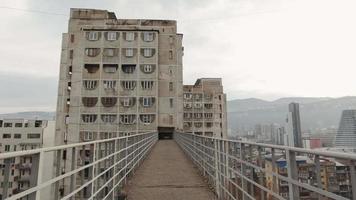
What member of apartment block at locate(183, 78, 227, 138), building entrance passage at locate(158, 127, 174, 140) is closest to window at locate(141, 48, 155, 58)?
building entrance passage at locate(158, 127, 174, 140)

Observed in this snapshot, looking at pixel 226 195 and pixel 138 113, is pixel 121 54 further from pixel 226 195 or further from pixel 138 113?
pixel 226 195

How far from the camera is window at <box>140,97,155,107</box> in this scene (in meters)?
45.4

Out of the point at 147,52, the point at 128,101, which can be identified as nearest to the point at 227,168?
the point at 128,101

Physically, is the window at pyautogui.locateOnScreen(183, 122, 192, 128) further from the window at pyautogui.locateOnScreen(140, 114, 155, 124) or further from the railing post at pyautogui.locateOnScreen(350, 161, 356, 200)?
the railing post at pyautogui.locateOnScreen(350, 161, 356, 200)

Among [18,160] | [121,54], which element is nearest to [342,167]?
[18,160]

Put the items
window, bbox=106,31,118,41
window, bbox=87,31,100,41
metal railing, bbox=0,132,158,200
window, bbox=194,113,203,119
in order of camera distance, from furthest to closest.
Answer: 1. window, bbox=194,113,203,119
2. window, bbox=106,31,118,41
3. window, bbox=87,31,100,41
4. metal railing, bbox=0,132,158,200

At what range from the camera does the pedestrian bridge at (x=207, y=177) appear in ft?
7.21

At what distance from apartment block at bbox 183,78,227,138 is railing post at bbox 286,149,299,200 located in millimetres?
83826

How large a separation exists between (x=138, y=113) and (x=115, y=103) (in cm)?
414

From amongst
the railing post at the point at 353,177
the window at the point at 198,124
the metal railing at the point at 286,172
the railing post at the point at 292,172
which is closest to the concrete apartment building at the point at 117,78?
the metal railing at the point at 286,172

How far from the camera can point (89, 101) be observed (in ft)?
151

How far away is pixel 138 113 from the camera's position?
45094mm

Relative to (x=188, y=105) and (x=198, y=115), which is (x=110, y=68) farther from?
(x=198, y=115)

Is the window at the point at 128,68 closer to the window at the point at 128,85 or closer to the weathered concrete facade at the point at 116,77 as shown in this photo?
the weathered concrete facade at the point at 116,77
